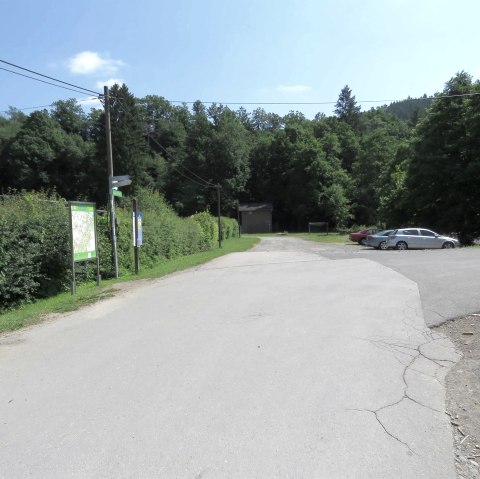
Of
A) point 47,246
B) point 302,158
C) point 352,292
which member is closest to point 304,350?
point 352,292

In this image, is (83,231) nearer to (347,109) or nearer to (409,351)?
(409,351)

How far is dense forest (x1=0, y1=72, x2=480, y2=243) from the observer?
41.7 meters

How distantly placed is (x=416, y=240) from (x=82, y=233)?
23.1 meters

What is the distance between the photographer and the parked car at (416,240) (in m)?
30.2

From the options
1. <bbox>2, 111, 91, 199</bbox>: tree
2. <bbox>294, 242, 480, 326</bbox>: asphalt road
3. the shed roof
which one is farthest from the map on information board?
the shed roof

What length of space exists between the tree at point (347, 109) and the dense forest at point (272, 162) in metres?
1.78

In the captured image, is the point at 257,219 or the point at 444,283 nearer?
the point at 444,283

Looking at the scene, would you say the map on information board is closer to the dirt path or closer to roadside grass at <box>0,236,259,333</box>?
roadside grass at <box>0,236,259,333</box>

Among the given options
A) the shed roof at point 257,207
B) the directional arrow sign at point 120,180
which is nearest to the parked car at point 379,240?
the directional arrow sign at point 120,180

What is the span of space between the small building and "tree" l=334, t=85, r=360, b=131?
36504mm

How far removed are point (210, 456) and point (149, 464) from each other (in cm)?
47

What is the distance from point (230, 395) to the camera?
4891 mm

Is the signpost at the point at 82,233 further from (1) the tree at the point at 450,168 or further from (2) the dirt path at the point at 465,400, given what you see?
(1) the tree at the point at 450,168

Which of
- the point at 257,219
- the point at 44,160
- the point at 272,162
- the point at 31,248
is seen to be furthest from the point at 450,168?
the point at 44,160
